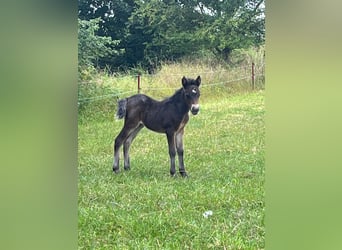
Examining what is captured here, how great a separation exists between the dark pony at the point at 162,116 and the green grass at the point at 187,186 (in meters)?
0.03

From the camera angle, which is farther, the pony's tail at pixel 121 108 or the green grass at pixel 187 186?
the pony's tail at pixel 121 108

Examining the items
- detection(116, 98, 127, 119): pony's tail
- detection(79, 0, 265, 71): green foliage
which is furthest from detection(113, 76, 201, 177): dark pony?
detection(79, 0, 265, 71): green foliage

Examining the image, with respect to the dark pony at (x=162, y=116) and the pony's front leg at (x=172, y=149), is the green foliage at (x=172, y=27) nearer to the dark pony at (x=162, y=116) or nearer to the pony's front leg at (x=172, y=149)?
the dark pony at (x=162, y=116)

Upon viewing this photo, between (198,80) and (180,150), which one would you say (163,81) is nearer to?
(198,80)

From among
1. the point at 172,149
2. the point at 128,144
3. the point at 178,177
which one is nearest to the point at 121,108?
the point at 128,144

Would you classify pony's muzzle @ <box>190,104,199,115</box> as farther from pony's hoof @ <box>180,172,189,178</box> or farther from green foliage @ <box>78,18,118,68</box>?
green foliage @ <box>78,18,118,68</box>

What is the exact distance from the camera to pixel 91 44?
Answer: 2.13 m

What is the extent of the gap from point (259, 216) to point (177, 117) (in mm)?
589

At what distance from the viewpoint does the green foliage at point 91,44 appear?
6.84ft

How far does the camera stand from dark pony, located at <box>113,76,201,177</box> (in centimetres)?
216

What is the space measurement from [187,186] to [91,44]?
791mm

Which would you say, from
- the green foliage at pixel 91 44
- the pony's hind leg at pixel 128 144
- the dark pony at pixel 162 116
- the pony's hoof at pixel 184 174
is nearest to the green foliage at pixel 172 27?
the green foliage at pixel 91 44
